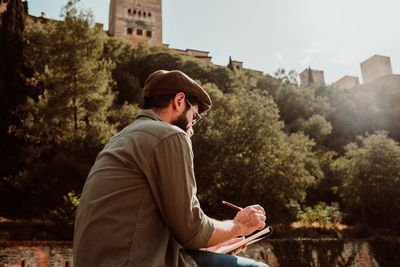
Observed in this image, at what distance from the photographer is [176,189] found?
4.52 feet

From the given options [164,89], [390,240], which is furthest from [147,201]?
[390,240]

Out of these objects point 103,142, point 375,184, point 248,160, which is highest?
point 103,142

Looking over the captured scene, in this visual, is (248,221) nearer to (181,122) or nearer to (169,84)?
(181,122)

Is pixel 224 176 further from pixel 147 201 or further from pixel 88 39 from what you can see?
pixel 147 201

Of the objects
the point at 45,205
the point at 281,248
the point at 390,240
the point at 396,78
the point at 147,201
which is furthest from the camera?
the point at 396,78

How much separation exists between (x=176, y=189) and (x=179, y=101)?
0.68 meters

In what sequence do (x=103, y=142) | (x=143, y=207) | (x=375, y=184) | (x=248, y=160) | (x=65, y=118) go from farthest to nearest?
(x=375, y=184) < (x=248, y=160) < (x=65, y=118) < (x=103, y=142) < (x=143, y=207)

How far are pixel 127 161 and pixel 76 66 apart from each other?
1674 cm

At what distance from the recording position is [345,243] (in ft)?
56.2

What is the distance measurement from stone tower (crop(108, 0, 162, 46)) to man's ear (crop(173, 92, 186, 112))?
51501 mm

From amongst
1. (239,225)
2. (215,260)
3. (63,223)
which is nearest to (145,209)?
(215,260)

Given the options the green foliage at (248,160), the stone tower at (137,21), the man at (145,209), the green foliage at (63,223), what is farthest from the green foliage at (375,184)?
the stone tower at (137,21)

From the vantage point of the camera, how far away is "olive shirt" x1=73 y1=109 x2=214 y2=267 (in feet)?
4.22

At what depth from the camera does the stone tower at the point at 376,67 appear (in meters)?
65.9
